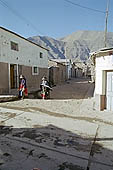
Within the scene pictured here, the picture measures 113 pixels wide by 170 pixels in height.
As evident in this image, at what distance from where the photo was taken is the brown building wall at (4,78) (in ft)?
30.6

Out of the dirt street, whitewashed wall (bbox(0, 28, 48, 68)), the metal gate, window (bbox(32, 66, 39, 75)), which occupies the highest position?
whitewashed wall (bbox(0, 28, 48, 68))

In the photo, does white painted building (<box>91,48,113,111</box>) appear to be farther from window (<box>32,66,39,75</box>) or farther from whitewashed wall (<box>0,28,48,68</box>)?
window (<box>32,66,39,75</box>)

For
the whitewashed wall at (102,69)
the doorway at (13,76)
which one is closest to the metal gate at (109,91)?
the whitewashed wall at (102,69)

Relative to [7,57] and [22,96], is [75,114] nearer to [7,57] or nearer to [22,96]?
[22,96]

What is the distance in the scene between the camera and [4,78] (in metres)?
9.58

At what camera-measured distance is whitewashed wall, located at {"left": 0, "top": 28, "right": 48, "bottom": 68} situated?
9.56 metres

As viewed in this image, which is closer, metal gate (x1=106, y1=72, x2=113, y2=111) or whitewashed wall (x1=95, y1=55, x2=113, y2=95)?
whitewashed wall (x1=95, y1=55, x2=113, y2=95)

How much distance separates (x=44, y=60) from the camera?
1681 cm

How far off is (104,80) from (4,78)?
6.96 m

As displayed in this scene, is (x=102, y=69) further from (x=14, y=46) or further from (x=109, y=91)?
(x=14, y=46)

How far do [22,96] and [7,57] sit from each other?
3.44m

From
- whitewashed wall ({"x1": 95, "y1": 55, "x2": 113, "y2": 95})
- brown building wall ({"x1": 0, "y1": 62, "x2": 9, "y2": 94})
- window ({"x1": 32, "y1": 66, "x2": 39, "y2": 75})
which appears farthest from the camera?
window ({"x1": 32, "y1": 66, "x2": 39, "y2": 75})

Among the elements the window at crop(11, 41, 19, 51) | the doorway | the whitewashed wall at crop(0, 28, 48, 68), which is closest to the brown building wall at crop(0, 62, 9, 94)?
the whitewashed wall at crop(0, 28, 48, 68)

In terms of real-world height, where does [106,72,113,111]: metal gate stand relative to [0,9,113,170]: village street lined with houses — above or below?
above
